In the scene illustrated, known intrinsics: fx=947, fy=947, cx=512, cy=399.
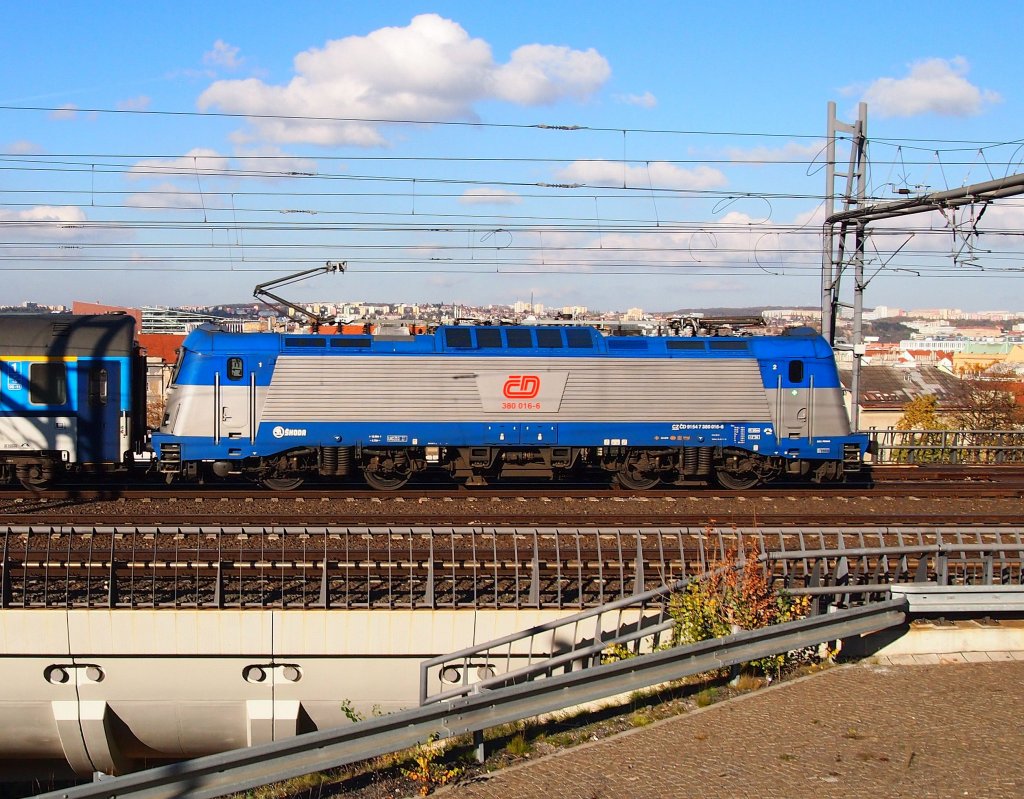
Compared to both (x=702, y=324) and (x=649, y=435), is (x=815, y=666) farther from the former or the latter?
(x=702, y=324)

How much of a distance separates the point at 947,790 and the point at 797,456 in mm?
14431

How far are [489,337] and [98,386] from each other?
870 centimetres

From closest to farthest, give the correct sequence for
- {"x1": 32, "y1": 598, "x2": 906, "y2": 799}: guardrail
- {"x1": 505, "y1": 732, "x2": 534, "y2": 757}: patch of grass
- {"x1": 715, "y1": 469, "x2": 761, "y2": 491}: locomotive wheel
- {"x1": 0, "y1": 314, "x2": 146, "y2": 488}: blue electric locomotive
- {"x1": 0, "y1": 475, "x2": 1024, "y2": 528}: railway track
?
{"x1": 32, "y1": 598, "x2": 906, "y2": 799}: guardrail → {"x1": 505, "y1": 732, "x2": 534, "y2": 757}: patch of grass → {"x1": 0, "y1": 475, "x2": 1024, "y2": 528}: railway track → {"x1": 0, "y1": 314, "x2": 146, "y2": 488}: blue electric locomotive → {"x1": 715, "y1": 469, "x2": 761, "y2": 491}: locomotive wheel

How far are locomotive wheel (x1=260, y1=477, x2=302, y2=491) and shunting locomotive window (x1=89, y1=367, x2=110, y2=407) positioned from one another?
3929 millimetres

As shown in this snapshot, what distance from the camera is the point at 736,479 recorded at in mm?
21953

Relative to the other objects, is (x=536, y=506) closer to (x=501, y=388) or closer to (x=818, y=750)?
(x=501, y=388)

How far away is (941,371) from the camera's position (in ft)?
243

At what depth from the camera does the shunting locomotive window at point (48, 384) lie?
20.7 m

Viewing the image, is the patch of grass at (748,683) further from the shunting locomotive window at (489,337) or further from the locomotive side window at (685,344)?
the locomotive side window at (685,344)

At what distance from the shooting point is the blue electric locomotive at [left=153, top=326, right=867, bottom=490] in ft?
67.0

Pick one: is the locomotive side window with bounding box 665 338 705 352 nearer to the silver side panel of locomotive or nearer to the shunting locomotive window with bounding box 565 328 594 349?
the silver side panel of locomotive

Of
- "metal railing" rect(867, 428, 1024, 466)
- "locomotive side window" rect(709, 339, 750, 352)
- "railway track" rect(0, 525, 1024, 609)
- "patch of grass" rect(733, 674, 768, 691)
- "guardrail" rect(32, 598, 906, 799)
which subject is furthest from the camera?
"metal railing" rect(867, 428, 1024, 466)

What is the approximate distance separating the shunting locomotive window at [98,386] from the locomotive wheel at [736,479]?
1389cm

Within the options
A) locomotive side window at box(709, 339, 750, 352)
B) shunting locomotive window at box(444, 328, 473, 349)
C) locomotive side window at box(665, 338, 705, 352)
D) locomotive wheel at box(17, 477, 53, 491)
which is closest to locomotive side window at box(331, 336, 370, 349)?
Answer: shunting locomotive window at box(444, 328, 473, 349)
